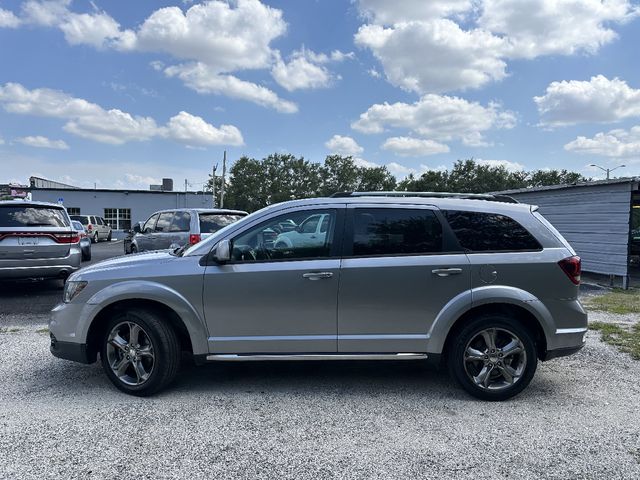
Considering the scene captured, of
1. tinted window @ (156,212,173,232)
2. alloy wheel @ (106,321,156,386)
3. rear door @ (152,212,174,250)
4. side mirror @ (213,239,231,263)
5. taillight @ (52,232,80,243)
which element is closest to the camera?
side mirror @ (213,239,231,263)

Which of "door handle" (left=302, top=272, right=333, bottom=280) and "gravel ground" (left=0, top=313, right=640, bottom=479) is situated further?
"door handle" (left=302, top=272, right=333, bottom=280)

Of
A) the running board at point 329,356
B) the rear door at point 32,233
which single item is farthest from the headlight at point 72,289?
the rear door at point 32,233

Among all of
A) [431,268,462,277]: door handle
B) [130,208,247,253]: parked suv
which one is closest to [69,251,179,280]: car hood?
[431,268,462,277]: door handle

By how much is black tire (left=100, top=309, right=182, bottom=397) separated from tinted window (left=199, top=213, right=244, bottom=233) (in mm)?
5634

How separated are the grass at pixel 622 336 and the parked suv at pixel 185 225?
6.58 metres

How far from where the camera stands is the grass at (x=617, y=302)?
7973 mm

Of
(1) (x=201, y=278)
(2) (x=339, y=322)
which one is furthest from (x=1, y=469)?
(2) (x=339, y=322)

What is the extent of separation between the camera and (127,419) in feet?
11.7

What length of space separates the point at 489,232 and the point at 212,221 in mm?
6757

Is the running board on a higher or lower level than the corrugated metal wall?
lower

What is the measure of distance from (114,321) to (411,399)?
2.64 metres

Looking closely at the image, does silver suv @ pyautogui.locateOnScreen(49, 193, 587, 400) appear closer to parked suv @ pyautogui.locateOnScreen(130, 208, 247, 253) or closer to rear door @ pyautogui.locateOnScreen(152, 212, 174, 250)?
parked suv @ pyautogui.locateOnScreen(130, 208, 247, 253)

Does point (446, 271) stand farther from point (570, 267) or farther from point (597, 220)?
point (597, 220)

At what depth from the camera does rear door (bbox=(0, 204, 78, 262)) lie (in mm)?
8141
